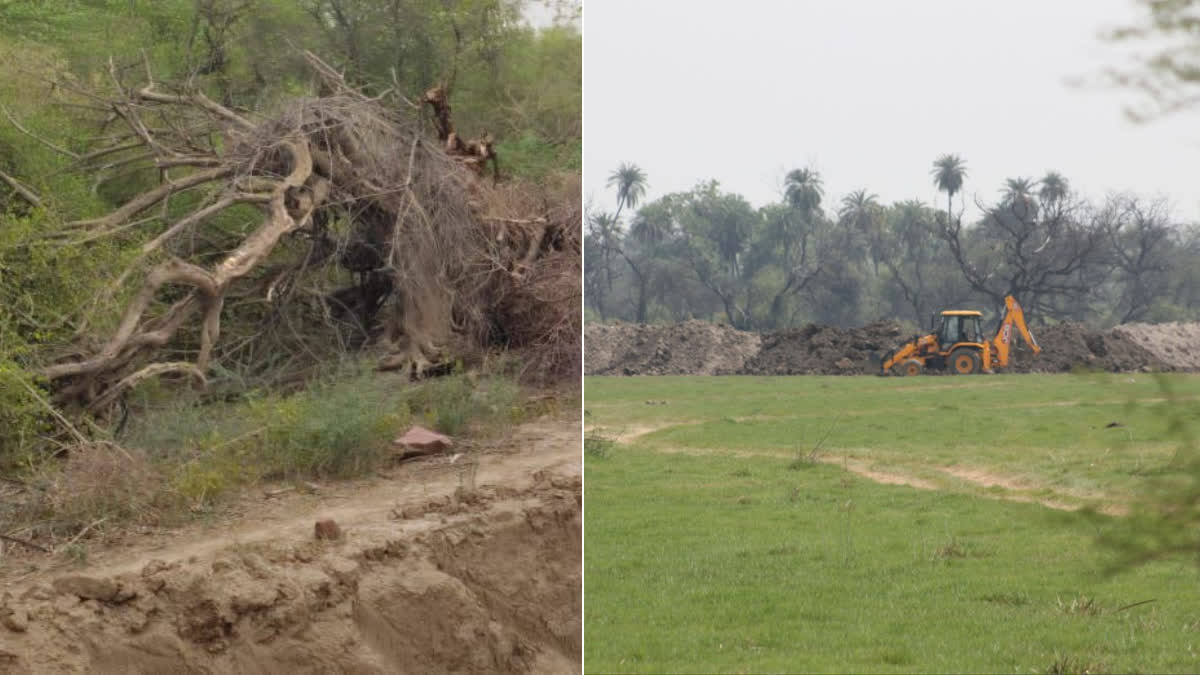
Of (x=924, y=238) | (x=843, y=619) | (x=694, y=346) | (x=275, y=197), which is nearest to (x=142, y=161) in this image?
(x=275, y=197)

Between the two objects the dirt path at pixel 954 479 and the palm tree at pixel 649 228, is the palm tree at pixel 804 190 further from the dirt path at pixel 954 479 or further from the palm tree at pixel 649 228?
the dirt path at pixel 954 479

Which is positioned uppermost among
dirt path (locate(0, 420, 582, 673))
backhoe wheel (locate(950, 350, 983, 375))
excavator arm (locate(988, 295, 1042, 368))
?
excavator arm (locate(988, 295, 1042, 368))

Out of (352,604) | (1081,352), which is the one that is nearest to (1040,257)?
(1081,352)

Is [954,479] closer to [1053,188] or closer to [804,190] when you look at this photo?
[1053,188]

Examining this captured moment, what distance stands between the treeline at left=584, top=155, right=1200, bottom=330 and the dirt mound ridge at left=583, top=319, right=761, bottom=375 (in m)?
0.88

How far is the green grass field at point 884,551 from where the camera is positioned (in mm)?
4457

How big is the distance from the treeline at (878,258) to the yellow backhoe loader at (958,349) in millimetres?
3902

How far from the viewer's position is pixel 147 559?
160 inches

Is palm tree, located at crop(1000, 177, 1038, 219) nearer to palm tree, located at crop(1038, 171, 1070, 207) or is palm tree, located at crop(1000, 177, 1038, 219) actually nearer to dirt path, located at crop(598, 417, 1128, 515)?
palm tree, located at crop(1038, 171, 1070, 207)

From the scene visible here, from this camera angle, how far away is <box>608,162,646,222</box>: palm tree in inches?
1070

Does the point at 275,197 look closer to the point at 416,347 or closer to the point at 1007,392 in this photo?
the point at 416,347

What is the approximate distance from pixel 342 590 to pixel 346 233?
10.8 feet

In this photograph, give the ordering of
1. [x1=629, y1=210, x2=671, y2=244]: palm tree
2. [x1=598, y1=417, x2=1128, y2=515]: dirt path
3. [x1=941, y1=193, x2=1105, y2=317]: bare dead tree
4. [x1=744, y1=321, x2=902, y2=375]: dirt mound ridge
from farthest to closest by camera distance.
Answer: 1. [x1=629, y1=210, x2=671, y2=244]: palm tree
2. [x1=941, y1=193, x2=1105, y2=317]: bare dead tree
3. [x1=744, y1=321, x2=902, y2=375]: dirt mound ridge
4. [x1=598, y1=417, x2=1128, y2=515]: dirt path

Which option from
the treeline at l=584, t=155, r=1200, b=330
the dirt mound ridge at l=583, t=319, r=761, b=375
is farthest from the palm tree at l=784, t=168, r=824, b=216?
the dirt mound ridge at l=583, t=319, r=761, b=375
